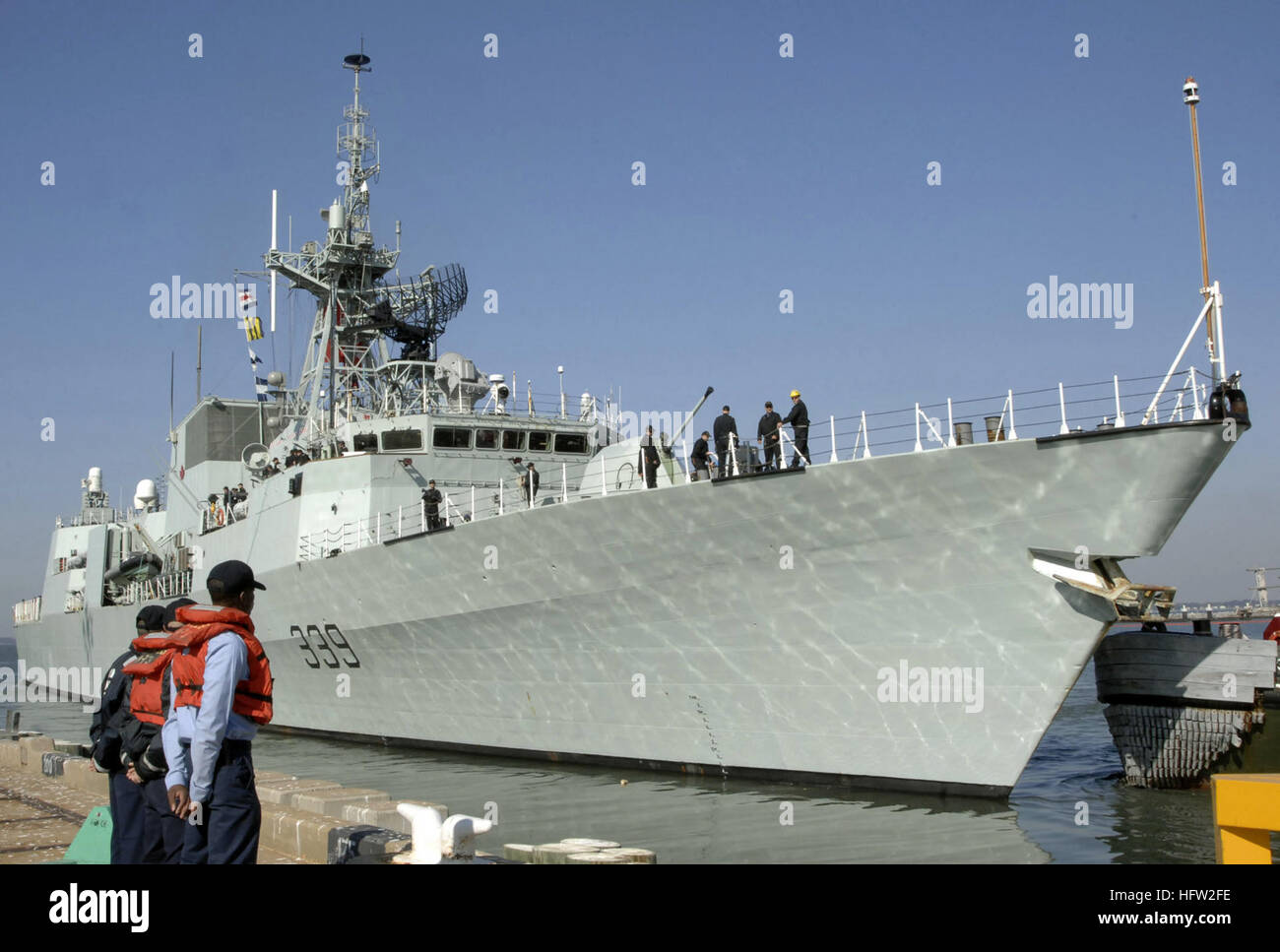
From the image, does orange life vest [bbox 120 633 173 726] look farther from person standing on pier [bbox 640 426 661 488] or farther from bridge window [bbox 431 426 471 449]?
bridge window [bbox 431 426 471 449]

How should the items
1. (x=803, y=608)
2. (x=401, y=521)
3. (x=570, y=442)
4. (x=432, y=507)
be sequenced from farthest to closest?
(x=570, y=442) → (x=401, y=521) → (x=432, y=507) → (x=803, y=608)

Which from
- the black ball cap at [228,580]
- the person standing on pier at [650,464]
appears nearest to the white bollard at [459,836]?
the black ball cap at [228,580]

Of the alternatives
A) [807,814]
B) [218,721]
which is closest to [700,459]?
[807,814]

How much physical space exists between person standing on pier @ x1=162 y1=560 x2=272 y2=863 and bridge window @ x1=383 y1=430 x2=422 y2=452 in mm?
14565

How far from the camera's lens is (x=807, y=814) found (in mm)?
11195

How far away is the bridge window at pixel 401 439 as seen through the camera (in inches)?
738

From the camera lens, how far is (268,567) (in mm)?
20250

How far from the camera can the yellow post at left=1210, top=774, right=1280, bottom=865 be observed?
455 centimetres

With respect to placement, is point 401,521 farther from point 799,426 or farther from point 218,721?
point 218,721

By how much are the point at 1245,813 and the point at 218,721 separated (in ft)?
14.2

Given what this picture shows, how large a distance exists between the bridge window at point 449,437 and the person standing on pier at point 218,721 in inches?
571
